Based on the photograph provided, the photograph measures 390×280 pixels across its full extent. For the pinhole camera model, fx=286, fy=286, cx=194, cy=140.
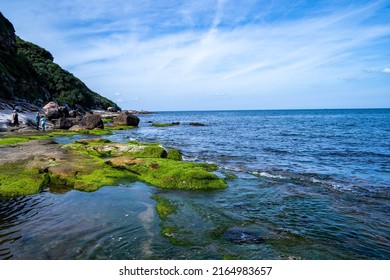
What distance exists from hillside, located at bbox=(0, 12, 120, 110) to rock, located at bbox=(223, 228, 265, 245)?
5623 centimetres

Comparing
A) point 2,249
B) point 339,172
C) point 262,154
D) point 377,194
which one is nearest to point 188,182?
point 2,249

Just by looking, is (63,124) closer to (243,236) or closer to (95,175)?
(95,175)

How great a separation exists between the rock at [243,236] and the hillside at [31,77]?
56229 mm

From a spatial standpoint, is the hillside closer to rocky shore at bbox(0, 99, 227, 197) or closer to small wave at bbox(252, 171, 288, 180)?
rocky shore at bbox(0, 99, 227, 197)

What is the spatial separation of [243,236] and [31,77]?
259 ft

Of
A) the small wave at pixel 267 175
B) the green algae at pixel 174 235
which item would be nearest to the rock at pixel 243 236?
the green algae at pixel 174 235

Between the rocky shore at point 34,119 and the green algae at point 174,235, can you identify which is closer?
the green algae at point 174,235

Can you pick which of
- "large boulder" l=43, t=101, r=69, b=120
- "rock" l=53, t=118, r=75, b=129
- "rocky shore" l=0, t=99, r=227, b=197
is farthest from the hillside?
"rocky shore" l=0, t=99, r=227, b=197

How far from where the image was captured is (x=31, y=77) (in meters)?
72.4

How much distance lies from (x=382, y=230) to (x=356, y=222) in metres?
0.84

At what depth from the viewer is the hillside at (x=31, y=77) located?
6091 centimetres

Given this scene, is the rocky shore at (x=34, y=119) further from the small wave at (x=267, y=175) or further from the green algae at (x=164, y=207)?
the small wave at (x=267, y=175)

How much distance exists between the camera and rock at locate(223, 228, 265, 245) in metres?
8.40

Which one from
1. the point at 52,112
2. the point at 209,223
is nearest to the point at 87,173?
the point at 209,223
